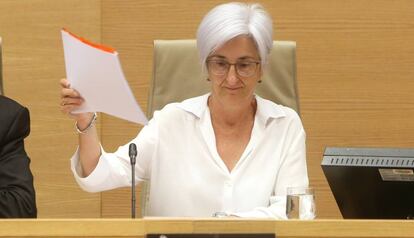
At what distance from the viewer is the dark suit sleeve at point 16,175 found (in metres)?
2.33

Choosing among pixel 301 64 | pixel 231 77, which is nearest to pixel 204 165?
pixel 231 77

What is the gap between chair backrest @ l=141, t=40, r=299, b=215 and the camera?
2857mm

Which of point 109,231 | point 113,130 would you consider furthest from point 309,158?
point 109,231

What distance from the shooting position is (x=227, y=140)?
2.67 meters

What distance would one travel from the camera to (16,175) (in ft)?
7.87

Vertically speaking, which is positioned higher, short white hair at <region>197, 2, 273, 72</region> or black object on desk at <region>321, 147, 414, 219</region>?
short white hair at <region>197, 2, 273, 72</region>

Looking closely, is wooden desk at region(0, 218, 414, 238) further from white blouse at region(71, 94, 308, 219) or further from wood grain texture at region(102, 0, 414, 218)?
wood grain texture at region(102, 0, 414, 218)

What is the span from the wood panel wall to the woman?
0.89 meters

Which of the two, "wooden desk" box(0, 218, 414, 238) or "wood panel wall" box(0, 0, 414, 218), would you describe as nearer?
"wooden desk" box(0, 218, 414, 238)

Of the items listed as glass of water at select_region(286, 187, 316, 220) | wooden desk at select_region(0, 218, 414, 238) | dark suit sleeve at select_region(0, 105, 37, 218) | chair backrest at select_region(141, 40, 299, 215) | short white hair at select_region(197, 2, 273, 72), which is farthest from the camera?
chair backrest at select_region(141, 40, 299, 215)

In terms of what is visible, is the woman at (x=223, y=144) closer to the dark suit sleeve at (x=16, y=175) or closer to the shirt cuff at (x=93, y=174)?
the shirt cuff at (x=93, y=174)

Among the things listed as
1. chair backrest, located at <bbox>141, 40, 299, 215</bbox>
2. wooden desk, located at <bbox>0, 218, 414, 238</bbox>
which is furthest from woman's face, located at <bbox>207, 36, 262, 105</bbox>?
wooden desk, located at <bbox>0, 218, 414, 238</bbox>

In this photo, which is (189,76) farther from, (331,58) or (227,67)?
(331,58)

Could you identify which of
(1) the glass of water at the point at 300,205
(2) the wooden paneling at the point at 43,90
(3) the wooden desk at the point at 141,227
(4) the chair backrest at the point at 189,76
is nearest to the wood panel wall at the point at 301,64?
(2) the wooden paneling at the point at 43,90
